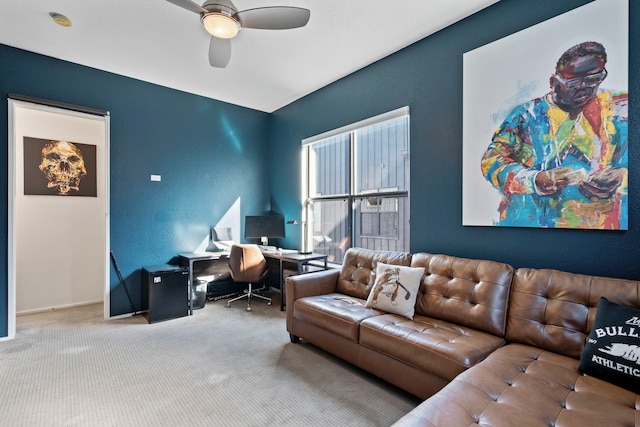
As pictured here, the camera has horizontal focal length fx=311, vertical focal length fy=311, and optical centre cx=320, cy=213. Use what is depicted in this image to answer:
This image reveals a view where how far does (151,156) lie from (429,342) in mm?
3957

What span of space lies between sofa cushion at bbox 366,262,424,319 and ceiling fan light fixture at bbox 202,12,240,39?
2285 millimetres

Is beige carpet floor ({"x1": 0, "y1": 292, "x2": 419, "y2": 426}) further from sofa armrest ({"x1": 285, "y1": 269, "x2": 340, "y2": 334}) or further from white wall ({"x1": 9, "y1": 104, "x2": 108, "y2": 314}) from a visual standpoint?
white wall ({"x1": 9, "y1": 104, "x2": 108, "y2": 314})

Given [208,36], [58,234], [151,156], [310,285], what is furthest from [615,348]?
[58,234]

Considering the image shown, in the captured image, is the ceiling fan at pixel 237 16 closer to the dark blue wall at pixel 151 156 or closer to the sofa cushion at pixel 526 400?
the dark blue wall at pixel 151 156

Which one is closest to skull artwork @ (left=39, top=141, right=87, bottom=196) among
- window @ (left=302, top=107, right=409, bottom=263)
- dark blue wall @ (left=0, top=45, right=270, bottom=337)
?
dark blue wall @ (left=0, top=45, right=270, bottom=337)

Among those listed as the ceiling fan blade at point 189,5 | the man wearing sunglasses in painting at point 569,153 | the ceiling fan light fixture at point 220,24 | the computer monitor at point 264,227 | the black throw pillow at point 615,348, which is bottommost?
the black throw pillow at point 615,348

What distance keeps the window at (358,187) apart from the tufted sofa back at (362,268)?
0.53 m

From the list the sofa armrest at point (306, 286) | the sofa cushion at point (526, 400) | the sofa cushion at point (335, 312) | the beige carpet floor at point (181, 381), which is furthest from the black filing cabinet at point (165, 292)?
the sofa cushion at point (526, 400)

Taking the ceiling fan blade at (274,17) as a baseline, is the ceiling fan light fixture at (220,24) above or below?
below

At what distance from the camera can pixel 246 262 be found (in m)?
3.95

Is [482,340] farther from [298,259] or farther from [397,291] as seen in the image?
[298,259]

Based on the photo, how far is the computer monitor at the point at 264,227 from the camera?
460 centimetres

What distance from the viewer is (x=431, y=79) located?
299 cm

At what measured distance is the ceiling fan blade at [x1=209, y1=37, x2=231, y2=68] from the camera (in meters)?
2.62
